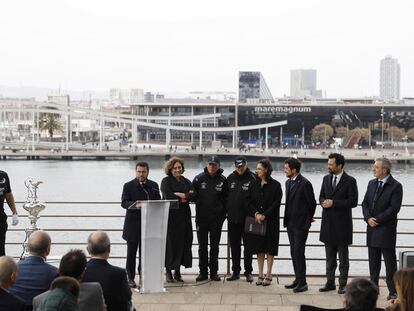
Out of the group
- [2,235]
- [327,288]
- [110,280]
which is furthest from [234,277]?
[110,280]

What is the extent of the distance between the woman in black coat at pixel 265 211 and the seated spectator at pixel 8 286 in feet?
9.56

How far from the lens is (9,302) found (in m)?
3.48

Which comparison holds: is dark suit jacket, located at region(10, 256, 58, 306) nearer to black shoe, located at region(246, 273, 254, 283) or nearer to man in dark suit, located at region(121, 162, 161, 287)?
man in dark suit, located at region(121, 162, 161, 287)

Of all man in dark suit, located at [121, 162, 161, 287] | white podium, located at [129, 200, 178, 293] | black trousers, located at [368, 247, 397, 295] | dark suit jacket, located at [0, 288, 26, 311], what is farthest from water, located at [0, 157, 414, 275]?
dark suit jacket, located at [0, 288, 26, 311]

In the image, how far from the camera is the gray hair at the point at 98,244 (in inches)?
156

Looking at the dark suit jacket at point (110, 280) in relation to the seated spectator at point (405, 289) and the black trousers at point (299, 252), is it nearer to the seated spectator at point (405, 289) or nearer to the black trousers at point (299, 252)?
the seated spectator at point (405, 289)

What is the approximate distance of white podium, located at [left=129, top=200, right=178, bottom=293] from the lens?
19.1 ft

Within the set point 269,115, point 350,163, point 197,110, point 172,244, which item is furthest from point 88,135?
point 172,244

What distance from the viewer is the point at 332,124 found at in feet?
302

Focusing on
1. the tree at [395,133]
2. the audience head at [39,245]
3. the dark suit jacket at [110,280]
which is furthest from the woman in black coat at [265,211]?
the tree at [395,133]

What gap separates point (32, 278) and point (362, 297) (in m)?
1.68

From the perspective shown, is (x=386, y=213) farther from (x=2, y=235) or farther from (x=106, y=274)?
(x=2, y=235)

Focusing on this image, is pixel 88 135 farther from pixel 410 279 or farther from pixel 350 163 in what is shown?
pixel 410 279

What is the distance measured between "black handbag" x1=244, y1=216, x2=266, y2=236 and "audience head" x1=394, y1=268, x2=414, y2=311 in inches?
116
